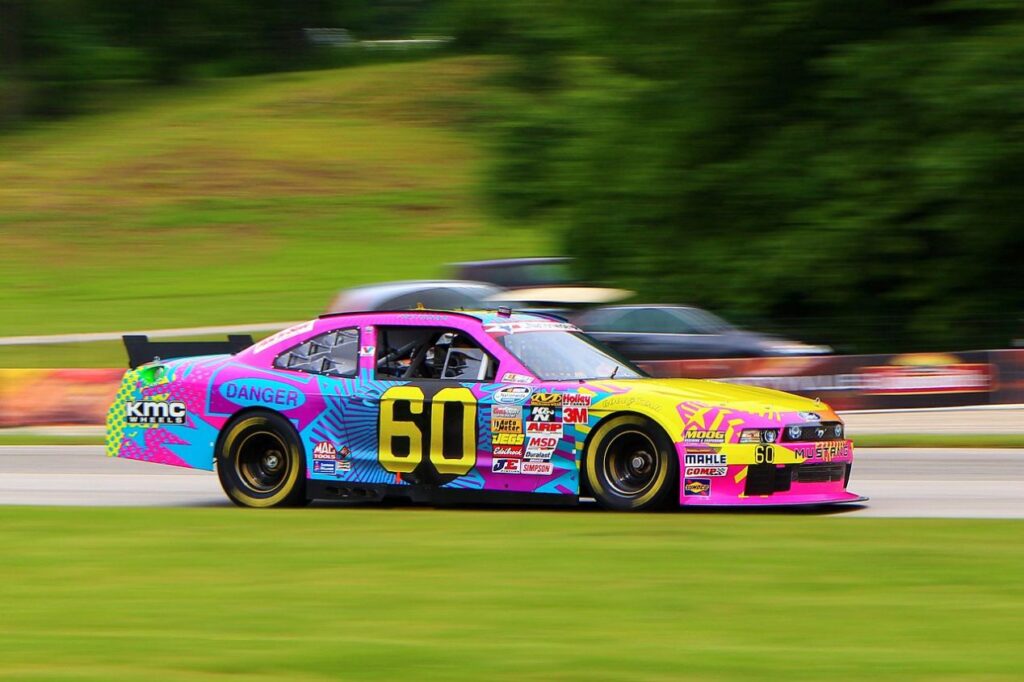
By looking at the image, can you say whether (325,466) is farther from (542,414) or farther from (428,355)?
(542,414)

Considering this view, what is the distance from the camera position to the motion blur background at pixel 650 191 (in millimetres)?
22453

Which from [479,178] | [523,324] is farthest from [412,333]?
[479,178]

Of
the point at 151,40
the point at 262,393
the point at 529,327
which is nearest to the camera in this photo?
the point at 262,393

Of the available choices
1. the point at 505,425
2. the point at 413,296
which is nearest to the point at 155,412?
the point at 505,425

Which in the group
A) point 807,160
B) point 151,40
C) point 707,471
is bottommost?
point 707,471

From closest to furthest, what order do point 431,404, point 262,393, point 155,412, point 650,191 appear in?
point 431,404, point 262,393, point 155,412, point 650,191

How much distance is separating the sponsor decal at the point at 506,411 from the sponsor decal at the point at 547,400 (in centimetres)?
11

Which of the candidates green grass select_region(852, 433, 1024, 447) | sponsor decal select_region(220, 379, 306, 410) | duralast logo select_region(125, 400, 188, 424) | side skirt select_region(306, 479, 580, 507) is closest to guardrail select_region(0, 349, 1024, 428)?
green grass select_region(852, 433, 1024, 447)

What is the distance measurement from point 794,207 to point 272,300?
19.5m

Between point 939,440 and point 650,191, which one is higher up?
point 650,191

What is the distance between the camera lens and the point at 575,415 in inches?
420

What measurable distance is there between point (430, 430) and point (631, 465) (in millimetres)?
1418

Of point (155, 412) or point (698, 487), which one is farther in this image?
point (155, 412)

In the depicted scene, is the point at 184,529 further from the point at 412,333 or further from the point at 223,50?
the point at 223,50
